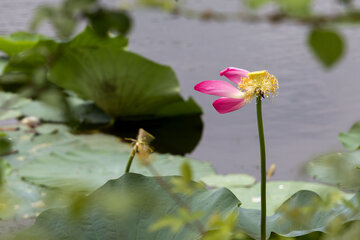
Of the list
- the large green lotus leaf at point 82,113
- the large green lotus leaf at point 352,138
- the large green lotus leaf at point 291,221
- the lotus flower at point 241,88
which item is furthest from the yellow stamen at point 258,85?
the large green lotus leaf at point 82,113

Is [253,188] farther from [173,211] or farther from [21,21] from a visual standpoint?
[21,21]

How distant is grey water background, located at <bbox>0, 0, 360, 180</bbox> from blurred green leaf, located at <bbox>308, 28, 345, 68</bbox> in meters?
1.17

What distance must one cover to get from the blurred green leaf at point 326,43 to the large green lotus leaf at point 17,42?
6.86 feet

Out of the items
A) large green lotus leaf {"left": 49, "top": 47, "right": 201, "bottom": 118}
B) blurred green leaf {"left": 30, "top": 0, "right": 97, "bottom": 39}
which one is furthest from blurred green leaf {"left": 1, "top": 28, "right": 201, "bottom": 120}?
blurred green leaf {"left": 30, "top": 0, "right": 97, "bottom": 39}

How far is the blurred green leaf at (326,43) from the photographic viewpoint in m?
0.33

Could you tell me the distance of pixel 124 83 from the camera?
2.08m

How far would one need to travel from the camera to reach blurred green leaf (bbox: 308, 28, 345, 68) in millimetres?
327

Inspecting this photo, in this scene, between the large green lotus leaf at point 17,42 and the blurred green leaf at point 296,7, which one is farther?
the large green lotus leaf at point 17,42

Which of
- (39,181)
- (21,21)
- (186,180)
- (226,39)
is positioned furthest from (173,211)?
(21,21)

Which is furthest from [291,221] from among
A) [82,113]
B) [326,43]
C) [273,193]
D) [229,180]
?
[82,113]

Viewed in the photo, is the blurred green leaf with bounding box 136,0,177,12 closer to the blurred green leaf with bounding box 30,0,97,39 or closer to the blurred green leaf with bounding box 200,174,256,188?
the blurred green leaf with bounding box 30,0,97,39

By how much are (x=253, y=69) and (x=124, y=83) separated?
2.22 feet

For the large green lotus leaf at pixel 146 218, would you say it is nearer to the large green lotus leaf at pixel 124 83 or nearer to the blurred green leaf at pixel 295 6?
the blurred green leaf at pixel 295 6

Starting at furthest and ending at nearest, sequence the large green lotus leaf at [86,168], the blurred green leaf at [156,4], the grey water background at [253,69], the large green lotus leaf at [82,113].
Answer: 1. the large green lotus leaf at [82,113]
2. the grey water background at [253,69]
3. the large green lotus leaf at [86,168]
4. the blurred green leaf at [156,4]
